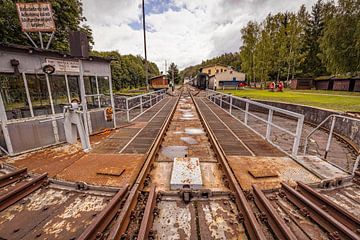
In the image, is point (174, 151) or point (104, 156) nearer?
point (104, 156)

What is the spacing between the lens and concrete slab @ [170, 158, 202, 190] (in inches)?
121

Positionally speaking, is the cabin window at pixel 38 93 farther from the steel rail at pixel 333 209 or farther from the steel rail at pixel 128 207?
the steel rail at pixel 333 209

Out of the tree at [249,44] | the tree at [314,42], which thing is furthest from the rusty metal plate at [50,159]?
the tree at [314,42]

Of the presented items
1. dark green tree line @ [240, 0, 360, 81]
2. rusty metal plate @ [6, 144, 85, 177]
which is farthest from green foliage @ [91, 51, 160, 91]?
rusty metal plate @ [6, 144, 85, 177]

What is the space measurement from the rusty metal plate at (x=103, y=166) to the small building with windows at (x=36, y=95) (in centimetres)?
123

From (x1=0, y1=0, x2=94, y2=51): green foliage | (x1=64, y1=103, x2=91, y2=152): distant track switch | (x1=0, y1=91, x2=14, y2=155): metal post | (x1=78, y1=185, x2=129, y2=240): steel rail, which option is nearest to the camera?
(x1=78, y1=185, x2=129, y2=240): steel rail

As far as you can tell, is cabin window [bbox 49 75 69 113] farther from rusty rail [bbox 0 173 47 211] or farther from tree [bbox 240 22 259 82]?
tree [bbox 240 22 259 82]

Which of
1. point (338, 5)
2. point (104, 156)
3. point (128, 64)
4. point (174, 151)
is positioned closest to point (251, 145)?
point (174, 151)

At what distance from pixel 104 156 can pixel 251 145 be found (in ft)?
13.7

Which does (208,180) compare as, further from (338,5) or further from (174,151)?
(338,5)

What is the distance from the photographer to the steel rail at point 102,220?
6.53ft

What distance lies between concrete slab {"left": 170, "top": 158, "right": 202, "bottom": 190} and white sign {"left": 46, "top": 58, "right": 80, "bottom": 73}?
4989 mm

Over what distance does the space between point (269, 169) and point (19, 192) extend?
15.4ft

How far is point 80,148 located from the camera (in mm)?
4957
